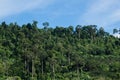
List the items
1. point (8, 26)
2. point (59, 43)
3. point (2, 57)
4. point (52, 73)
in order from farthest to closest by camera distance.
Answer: point (8, 26) → point (59, 43) → point (2, 57) → point (52, 73)

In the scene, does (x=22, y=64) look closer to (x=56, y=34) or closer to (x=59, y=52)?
(x=59, y=52)

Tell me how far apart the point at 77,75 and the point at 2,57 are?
19539 mm

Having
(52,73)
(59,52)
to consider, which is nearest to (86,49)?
(59,52)

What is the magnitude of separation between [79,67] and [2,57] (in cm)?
1841

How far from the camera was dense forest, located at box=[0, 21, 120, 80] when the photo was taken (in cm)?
8006

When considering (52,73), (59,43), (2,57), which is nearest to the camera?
(52,73)

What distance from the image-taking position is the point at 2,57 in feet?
291

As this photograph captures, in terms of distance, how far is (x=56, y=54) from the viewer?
90000 millimetres

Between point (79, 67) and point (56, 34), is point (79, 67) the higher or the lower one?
the lower one

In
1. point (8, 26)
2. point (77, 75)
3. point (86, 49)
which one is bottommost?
point (77, 75)

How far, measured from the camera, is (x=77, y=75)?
262 ft

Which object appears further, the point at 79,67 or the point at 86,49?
the point at 86,49

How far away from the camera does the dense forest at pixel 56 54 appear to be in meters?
80.1

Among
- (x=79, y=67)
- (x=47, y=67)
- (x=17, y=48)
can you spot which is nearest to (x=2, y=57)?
(x=17, y=48)
